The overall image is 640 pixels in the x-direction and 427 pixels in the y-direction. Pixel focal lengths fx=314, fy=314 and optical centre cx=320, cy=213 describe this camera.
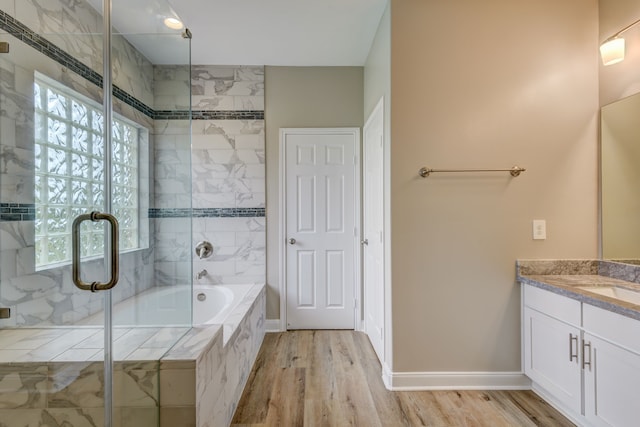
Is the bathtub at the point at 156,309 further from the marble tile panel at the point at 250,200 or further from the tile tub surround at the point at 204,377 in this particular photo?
the marble tile panel at the point at 250,200

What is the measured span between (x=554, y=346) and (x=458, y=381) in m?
0.62

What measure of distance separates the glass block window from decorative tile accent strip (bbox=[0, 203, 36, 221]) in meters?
0.02

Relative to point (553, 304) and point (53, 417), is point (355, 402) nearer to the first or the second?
point (553, 304)

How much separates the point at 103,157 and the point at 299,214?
1928mm

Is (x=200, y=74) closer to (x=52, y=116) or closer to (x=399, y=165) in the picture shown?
(x=52, y=116)

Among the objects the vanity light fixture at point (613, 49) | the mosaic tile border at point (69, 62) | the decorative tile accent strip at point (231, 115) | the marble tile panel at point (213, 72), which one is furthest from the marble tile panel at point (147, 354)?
the vanity light fixture at point (613, 49)

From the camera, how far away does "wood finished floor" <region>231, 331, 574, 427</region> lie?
181 centimetres

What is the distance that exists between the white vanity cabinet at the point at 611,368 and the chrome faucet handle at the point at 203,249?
2892 millimetres

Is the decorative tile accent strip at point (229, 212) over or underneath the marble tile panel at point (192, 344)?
over

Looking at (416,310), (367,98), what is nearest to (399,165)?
(416,310)

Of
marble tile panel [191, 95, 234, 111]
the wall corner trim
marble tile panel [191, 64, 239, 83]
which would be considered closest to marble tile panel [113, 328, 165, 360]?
the wall corner trim

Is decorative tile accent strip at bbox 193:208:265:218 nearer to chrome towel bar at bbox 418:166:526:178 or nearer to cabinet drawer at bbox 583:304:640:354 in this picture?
chrome towel bar at bbox 418:166:526:178

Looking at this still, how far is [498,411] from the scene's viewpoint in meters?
1.88

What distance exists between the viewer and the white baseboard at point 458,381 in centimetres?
209
